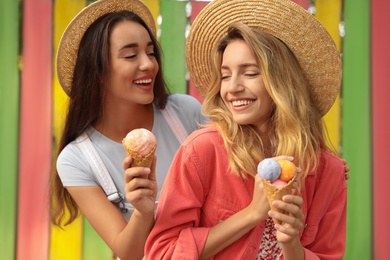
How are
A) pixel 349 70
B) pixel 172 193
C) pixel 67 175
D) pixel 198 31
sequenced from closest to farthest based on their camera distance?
pixel 172 193, pixel 198 31, pixel 67 175, pixel 349 70

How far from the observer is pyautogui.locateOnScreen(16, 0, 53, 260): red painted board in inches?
184

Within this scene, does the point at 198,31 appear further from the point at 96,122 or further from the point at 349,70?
the point at 349,70

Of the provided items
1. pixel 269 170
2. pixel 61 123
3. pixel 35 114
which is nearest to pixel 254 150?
pixel 269 170

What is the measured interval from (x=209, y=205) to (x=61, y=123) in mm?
2037

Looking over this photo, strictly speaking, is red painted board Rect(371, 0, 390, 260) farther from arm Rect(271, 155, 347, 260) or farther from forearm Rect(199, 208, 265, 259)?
forearm Rect(199, 208, 265, 259)

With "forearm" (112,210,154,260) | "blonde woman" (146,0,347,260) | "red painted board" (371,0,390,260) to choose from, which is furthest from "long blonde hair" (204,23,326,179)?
"red painted board" (371,0,390,260)

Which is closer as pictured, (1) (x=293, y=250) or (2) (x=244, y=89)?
(1) (x=293, y=250)

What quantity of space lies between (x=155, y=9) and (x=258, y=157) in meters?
2.13

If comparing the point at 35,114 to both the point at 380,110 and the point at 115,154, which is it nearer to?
the point at 115,154

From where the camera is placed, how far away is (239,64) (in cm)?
277

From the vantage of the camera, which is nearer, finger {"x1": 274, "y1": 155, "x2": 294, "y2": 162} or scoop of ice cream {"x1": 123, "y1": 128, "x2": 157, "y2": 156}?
finger {"x1": 274, "y1": 155, "x2": 294, "y2": 162}

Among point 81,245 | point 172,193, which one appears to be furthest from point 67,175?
point 81,245

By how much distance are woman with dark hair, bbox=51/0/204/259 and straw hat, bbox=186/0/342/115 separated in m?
0.39

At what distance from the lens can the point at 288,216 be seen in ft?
8.09
